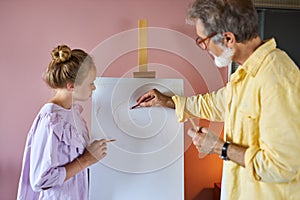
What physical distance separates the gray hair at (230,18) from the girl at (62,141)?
52 centimetres

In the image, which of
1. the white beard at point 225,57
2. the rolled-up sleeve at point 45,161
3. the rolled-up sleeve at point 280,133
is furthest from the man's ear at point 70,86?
the rolled-up sleeve at point 280,133

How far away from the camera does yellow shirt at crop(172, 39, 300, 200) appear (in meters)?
0.97

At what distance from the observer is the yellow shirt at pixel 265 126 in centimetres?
97

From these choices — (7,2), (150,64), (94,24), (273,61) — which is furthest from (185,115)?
(7,2)

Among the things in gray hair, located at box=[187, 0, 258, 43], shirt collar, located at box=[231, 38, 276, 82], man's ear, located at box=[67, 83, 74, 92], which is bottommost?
man's ear, located at box=[67, 83, 74, 92]

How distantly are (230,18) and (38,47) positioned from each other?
3.78 feet

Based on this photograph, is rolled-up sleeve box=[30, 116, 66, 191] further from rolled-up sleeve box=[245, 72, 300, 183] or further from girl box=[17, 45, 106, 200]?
rolled-up sleeve box=[245, 72, 300, 183]

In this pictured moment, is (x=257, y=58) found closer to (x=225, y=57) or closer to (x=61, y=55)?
(x=225, y=57)

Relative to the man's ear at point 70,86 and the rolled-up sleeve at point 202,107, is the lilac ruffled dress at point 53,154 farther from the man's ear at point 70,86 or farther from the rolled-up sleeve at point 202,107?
the rolled-up sleeve at point 202,107

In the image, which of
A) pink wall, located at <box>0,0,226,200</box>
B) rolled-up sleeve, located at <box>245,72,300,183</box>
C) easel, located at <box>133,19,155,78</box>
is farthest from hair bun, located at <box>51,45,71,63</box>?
rolled-up sleeve, located at <box>245,72,300,183</box>

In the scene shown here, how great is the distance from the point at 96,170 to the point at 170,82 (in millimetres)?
507

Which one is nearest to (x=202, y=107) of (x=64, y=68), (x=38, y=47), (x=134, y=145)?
(x=134, y=145)

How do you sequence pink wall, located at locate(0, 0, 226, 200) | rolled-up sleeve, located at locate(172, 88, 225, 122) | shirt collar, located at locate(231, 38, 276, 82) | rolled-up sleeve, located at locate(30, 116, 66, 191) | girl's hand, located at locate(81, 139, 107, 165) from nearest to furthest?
shirt collar, located at locate(231, 38, 276, 82) → rolled-up sleeve, located at locate(30, 116, 66, 191) → girl's hand, located at locate(81, 139, 107, 165) → rolled-up sleeve, located at locate(172, 88, 225, 122) → pink wall, located at locate(0, 0, 226, 200)

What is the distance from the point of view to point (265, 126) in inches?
39.5
